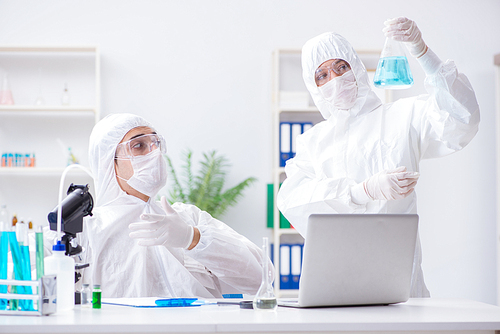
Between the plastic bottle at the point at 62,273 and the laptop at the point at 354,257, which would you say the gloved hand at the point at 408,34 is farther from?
the plastic bottle at the point at 62,273

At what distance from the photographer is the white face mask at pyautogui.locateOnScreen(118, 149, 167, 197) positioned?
187 cm

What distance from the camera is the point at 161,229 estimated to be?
1.48 metres

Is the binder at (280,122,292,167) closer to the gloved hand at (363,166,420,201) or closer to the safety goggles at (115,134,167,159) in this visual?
the safety goggles at (115,134,167,159)

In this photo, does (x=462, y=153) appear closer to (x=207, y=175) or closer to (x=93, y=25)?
(x=207, y=175)

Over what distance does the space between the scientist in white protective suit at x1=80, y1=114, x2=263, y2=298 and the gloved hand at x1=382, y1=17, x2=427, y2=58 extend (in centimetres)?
89

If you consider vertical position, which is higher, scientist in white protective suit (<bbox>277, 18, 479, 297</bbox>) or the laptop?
scientist in white protective suit (<bbox>277, 18, 479, 297</bbox>)

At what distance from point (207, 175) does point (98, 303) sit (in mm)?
2235

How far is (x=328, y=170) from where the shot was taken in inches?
78.7

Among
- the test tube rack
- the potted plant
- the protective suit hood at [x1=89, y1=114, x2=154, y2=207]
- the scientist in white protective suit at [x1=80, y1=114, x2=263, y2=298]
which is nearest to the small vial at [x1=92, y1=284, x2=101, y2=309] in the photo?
the test tube rack

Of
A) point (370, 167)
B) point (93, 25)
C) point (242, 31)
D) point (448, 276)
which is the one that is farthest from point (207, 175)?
point (448, 276)

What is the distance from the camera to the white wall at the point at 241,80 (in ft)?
12.0

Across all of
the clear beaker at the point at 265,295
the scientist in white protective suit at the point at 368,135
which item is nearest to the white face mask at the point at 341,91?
the scientist in white protective suit at the point at 368,135

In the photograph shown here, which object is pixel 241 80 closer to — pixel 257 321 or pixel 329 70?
pixel 329 70

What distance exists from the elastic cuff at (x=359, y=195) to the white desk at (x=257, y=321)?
63 centimetres
